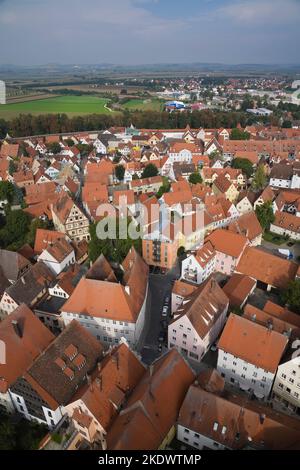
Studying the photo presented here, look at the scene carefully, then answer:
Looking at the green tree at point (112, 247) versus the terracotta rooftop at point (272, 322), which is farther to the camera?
the green tree at point (112, 247)

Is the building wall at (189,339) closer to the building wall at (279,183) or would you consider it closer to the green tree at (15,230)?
the green tree at (15,230)

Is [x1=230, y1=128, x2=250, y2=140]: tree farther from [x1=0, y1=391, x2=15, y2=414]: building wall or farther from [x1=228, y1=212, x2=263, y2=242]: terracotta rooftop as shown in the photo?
[x1=0, y1=391, x2=15, y2=414]: building wall

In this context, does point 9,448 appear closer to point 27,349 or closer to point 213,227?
point 27,349

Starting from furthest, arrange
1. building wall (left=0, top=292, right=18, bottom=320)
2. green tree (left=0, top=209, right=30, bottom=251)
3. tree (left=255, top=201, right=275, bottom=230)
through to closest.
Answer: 1. green tree (left=0, top=209, right=30, bottom=251)
2. tree (left=255, top=201, right=275, bottom=230)
3. building wall (left=0, top=292, right=18, bottom=320)

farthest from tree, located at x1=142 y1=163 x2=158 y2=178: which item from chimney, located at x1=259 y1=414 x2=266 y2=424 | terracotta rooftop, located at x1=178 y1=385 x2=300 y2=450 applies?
chimney, located at x1=259 y1=414 x2=266 y2=424

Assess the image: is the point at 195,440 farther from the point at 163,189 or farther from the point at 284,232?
the point at 163,189

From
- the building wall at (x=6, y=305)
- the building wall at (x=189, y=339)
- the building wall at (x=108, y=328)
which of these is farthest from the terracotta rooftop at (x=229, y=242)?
the building wall at (x=6, y=305)

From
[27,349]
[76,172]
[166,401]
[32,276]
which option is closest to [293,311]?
[166,401]
